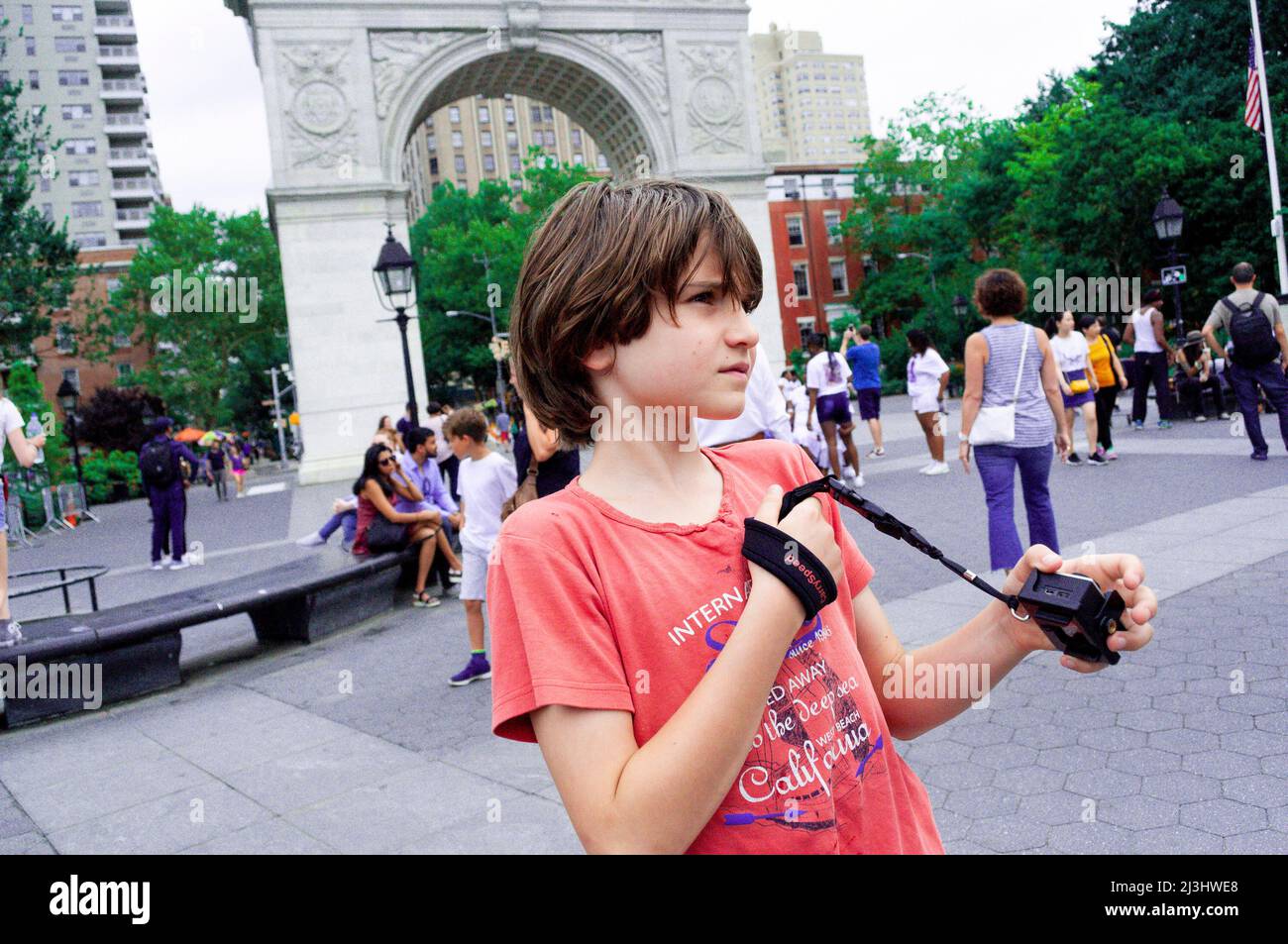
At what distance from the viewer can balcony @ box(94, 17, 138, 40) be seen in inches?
3071

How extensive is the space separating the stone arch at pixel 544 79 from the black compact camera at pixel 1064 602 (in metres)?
25.2

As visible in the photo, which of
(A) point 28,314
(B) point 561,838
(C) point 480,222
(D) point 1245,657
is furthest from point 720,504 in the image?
(C) point 480,222

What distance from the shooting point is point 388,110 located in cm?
2473

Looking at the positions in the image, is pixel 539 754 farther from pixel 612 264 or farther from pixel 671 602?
pixel 612 264

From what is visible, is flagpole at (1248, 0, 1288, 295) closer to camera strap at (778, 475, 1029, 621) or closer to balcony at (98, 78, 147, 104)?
camera strap at (778, 475, 1029, 621)

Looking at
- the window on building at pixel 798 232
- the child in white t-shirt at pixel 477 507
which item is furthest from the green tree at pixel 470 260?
the child in white t-shirt at pixel 477 507

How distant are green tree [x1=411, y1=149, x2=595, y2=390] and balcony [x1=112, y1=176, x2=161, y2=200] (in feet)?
104

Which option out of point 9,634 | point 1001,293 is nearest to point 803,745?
point 1001,293

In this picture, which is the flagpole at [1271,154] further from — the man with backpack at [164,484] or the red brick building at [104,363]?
the red brick building at [104,363]

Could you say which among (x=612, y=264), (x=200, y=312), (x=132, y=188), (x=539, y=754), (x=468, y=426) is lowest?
(x=539, y=754)

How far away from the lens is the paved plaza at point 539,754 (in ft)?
11.0

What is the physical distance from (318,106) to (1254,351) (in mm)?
21182

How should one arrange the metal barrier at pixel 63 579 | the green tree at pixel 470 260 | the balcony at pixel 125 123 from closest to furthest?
1. the metal barrier at pixel 63 579
2. the green tree at pixel 470 260
3. the balcony at pixel 125 123
